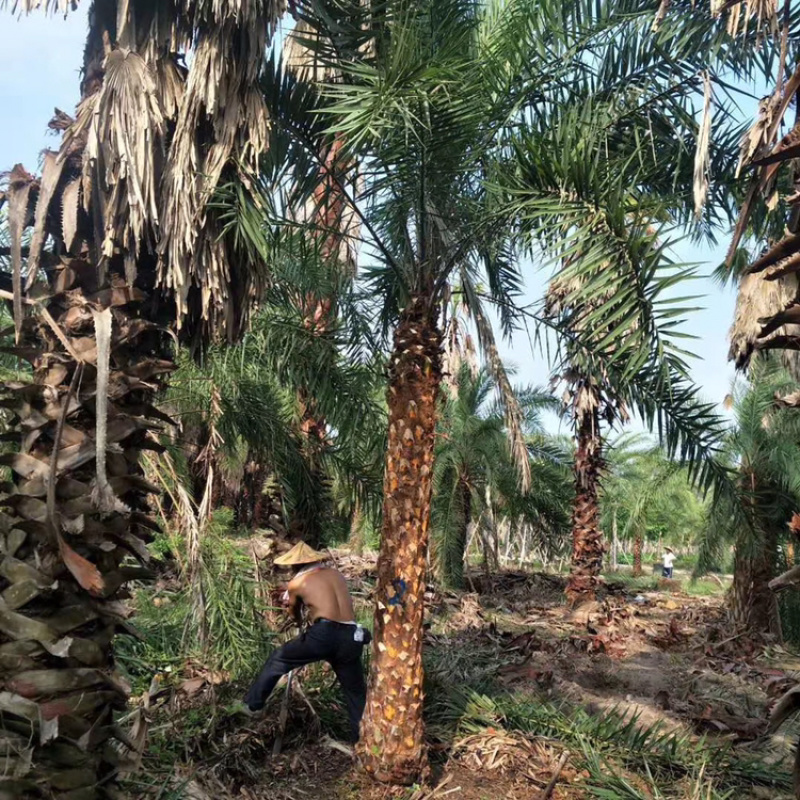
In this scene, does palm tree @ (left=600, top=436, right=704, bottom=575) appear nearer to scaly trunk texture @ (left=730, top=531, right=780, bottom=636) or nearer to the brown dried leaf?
scaly trunk texture @ (left=730, top=531, right=780, bottom=636)

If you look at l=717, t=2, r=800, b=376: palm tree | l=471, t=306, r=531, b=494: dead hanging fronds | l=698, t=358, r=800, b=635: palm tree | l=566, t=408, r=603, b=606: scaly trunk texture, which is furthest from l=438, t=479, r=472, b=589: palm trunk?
l=717, t=2, r=800, b=376: palm tree

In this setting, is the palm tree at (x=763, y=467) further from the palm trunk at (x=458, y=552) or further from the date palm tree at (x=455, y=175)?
the date palm tree at (x=455, y=175)

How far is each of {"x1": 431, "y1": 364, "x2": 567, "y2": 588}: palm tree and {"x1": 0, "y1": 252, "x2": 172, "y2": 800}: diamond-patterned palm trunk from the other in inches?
527

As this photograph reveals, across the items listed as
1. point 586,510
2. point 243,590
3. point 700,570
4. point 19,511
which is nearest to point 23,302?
point 19,511

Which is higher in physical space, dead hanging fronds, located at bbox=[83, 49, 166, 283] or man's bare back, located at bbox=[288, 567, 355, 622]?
dead hanging fronds, located at bbox=[83, 49, 166, 283]

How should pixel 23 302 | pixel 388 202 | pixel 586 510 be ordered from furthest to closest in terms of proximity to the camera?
pixel 586 510
pixel 388 202
pixel 23 302

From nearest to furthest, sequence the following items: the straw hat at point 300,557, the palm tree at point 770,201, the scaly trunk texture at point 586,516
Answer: the palm tree at point 770,201, the straw hat at point 300,557, the scaly trunk texture at point 586,516

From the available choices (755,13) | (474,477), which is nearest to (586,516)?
(474,477)

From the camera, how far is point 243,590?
320 inches

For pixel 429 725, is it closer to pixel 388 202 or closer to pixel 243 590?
pixel 243 590

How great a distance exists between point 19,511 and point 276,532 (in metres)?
7.34

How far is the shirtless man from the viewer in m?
6.03

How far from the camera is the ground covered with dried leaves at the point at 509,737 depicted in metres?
5.37

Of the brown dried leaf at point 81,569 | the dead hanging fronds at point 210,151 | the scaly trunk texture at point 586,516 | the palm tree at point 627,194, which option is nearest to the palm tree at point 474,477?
the scaly trunk texture at point 586,516
